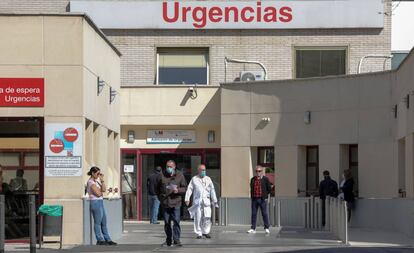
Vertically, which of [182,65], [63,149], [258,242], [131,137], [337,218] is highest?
[182,65]

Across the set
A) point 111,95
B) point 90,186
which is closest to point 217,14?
point 111,95

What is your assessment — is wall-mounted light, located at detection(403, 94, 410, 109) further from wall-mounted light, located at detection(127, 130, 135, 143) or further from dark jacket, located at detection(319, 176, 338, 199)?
wall-mounted light, located at detection(127, 130, 135, 143)

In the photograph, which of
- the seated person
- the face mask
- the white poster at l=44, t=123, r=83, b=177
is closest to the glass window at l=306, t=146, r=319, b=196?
the face mask

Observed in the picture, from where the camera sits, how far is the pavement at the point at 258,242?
19.3 meters

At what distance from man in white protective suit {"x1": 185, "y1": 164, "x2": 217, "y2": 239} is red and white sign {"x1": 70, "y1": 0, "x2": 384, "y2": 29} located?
393 inches

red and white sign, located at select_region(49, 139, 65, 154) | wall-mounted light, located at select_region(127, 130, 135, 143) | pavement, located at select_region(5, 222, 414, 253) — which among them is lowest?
pavement, located at select_region(5, 222, 414, 253)

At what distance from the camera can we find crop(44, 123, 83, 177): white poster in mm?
20312

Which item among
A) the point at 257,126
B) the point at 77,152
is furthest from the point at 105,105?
the point at 257,126

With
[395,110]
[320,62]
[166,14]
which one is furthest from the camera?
[320,62]

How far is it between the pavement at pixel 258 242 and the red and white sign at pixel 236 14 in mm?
7983

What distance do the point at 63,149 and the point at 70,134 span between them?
350mm

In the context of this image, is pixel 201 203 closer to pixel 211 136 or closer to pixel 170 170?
pixel 170 170

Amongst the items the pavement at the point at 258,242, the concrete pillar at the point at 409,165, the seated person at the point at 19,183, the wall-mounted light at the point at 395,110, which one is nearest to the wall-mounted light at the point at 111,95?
the pavement at the point at 258,242

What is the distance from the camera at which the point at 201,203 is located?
23.9 m
